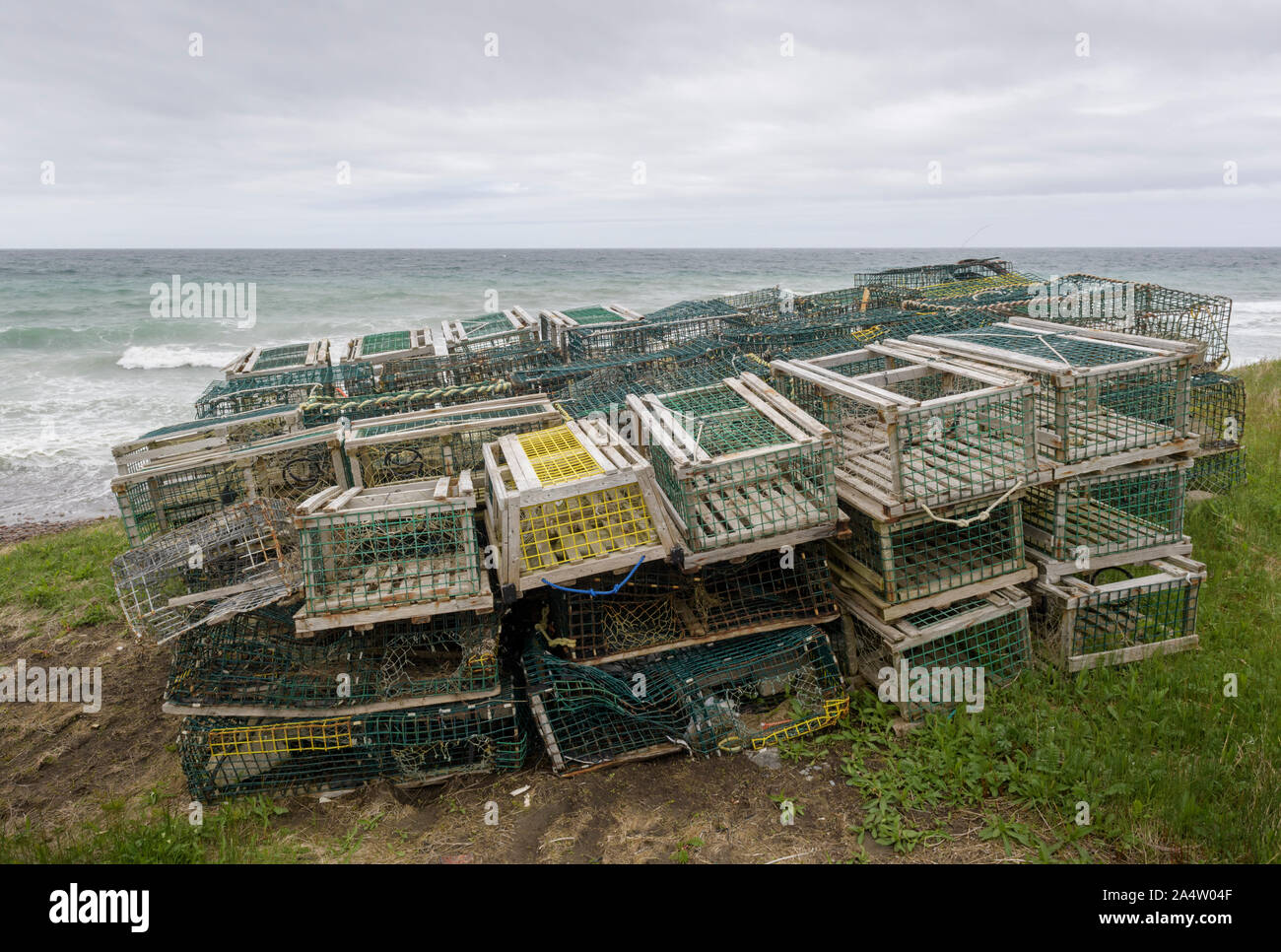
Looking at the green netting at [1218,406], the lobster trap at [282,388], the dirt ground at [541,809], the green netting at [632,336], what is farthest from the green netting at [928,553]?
the lobster trap at [282,388]

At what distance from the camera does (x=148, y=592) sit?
4793mm

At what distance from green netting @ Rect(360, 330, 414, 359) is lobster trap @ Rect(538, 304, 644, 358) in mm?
1763

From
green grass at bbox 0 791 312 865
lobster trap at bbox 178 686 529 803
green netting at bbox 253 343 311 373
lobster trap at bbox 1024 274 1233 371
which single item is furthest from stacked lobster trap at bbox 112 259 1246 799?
lobster trap at bbox 1024 274 1233 371

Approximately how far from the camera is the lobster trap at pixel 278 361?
26.6 ft

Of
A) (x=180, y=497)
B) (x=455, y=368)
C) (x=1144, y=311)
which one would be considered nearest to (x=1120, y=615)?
(x=1144, y=311)

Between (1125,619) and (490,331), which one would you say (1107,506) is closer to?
(1125,619)

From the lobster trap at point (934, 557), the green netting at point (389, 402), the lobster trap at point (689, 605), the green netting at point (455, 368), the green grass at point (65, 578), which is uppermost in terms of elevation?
the green netting at point (455, 368)

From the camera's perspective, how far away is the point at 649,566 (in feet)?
16.6

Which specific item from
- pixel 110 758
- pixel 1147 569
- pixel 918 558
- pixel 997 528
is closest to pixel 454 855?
pixel 110 758

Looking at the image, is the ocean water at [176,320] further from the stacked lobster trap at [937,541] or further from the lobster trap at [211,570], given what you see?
the stacked lobster trap at [937,541]

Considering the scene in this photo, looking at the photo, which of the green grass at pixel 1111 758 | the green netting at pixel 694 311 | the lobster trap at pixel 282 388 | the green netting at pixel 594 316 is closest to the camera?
the green grass at pixel 1111 758

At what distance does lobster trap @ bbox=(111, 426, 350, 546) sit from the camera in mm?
5121

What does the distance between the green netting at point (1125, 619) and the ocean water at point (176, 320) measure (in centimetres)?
886
